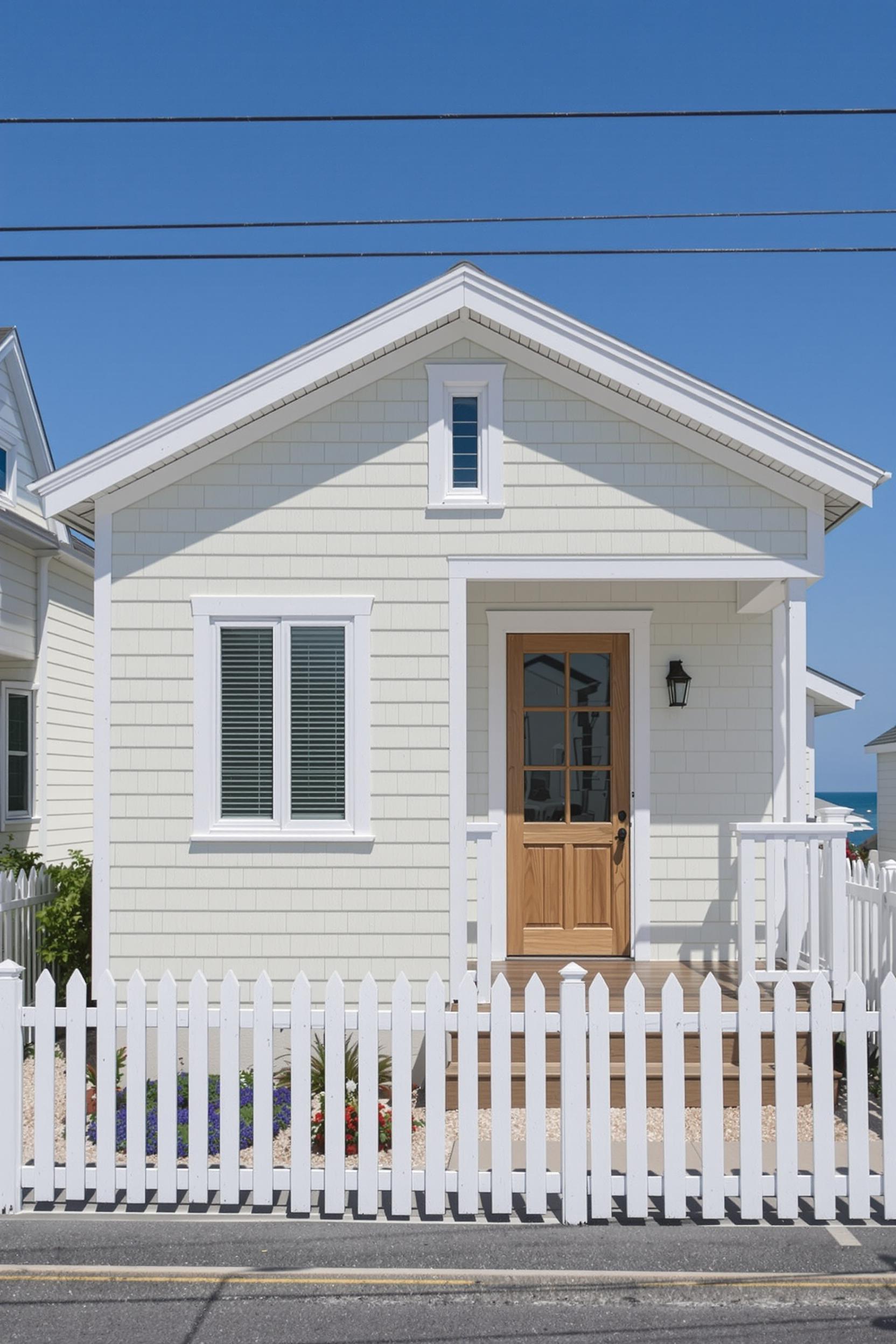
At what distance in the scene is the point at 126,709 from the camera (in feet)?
25.8

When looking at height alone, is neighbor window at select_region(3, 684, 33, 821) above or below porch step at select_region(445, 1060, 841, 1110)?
above

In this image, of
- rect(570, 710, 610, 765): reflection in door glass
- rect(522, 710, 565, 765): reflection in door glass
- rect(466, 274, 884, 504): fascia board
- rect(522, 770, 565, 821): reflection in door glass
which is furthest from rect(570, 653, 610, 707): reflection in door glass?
rect(466, 274, 884, 504): fascia board

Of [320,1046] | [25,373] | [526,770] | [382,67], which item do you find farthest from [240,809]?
[25,373]

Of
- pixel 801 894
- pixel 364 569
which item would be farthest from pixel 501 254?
pixel 801 894

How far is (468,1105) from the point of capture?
5129mm

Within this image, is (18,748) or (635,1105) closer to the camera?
(635,1105)

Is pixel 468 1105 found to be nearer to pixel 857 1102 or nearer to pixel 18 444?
pixel 857 1102

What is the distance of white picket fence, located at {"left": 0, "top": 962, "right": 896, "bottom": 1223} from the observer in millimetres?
5078

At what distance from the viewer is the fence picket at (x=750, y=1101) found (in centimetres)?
506

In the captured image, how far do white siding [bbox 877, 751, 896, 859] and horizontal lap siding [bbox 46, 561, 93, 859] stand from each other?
1587 cm

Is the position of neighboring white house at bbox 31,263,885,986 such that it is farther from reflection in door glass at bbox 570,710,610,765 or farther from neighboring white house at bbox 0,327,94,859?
neighboring white house at bbox 0,327,94,859

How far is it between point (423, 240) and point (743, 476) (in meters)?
4.07

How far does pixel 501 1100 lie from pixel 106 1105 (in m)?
1.82

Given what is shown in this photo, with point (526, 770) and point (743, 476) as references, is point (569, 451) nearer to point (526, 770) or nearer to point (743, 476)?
point (743, 476)
